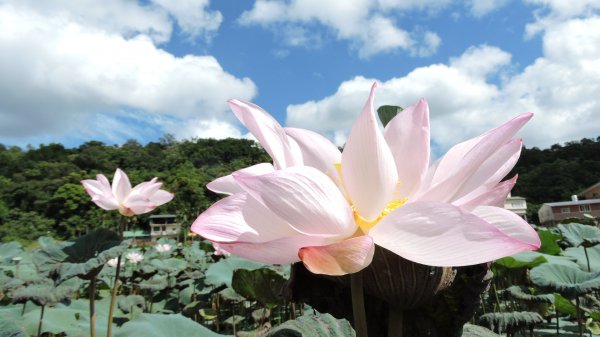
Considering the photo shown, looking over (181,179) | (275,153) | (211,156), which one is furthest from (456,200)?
(211,156)

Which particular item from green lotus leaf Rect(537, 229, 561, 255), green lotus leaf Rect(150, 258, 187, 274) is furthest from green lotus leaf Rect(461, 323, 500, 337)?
green lotus leaf Rect(150, 258, 187, 274)

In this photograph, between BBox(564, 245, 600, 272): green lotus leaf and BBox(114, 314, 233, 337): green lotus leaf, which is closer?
BBox(114, 314, 233, 337): green lotus leaf

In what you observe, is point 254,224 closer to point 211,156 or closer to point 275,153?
point 275,153

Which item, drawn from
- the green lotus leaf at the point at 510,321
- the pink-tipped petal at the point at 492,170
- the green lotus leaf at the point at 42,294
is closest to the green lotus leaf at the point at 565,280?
the green lotus leaf at the point at 510,321

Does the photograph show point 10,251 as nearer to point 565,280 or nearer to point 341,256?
point 565,280

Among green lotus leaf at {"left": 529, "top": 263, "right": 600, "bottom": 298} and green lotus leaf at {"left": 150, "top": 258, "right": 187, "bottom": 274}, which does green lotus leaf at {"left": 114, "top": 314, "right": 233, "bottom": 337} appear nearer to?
green lotus leaf at {"left": 529, "top": 263, "right": 600, "bottom": 298}

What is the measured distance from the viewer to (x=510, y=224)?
38 cm

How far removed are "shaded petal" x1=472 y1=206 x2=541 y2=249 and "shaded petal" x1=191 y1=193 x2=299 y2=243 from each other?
0.18 metres

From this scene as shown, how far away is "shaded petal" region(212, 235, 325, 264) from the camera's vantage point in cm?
37

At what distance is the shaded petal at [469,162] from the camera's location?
16.3 inches

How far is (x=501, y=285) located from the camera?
4125mm

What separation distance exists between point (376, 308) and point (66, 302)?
3.64 meters

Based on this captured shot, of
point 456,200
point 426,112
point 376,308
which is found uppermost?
point 426,112

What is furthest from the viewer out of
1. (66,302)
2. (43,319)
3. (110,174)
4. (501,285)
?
(110,174)
